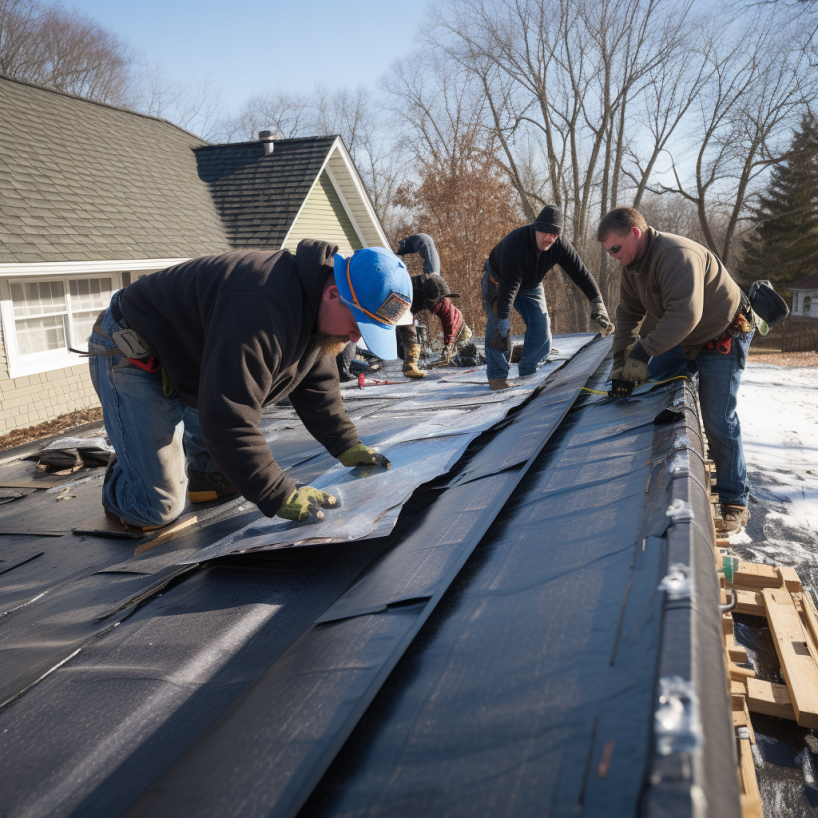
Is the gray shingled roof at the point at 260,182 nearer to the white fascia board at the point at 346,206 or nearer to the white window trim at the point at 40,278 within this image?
the white fascia board at the point at 346,206

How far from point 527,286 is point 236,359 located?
12.1 feet

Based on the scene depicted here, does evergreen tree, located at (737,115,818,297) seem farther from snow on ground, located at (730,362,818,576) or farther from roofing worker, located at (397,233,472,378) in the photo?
roofing worker, located at (397,233,472,378)

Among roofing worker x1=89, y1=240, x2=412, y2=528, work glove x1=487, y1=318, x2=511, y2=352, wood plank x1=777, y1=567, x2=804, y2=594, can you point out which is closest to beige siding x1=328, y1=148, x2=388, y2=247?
work glove x1=487, y1=318, x2=511, y2=352

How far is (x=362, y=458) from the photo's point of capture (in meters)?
2.42

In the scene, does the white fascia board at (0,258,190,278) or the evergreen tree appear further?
the evergreen tree

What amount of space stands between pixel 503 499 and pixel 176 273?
4.68 feet

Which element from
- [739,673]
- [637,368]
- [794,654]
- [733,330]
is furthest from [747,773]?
[733,330]

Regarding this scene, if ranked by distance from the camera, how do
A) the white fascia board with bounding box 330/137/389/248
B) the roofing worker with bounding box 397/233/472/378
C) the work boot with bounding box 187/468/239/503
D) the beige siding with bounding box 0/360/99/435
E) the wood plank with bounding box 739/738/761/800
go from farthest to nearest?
the white fascia board with bounding box 330/137/389/248 → the beige siding with bounding box 0/360/99/435 → the roofing worker with bounding box 397/233/472/378 → the work boot with bounding box 187/468/239/503 → the wood plank with bounding box 739/738/761/800

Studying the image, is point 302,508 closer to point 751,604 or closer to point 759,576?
point 751,604

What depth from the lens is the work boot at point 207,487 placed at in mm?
2723

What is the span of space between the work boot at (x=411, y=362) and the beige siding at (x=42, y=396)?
15.7 feet

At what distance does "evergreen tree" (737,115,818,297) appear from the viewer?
813 inches

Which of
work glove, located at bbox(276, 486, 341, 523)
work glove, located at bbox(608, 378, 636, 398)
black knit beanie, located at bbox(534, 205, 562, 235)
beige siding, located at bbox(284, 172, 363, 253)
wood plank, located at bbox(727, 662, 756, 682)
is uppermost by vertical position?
beige siding, located at bbox(284, 172, 363, 253)

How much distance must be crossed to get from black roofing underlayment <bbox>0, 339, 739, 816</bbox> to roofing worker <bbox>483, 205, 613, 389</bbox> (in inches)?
94.1
